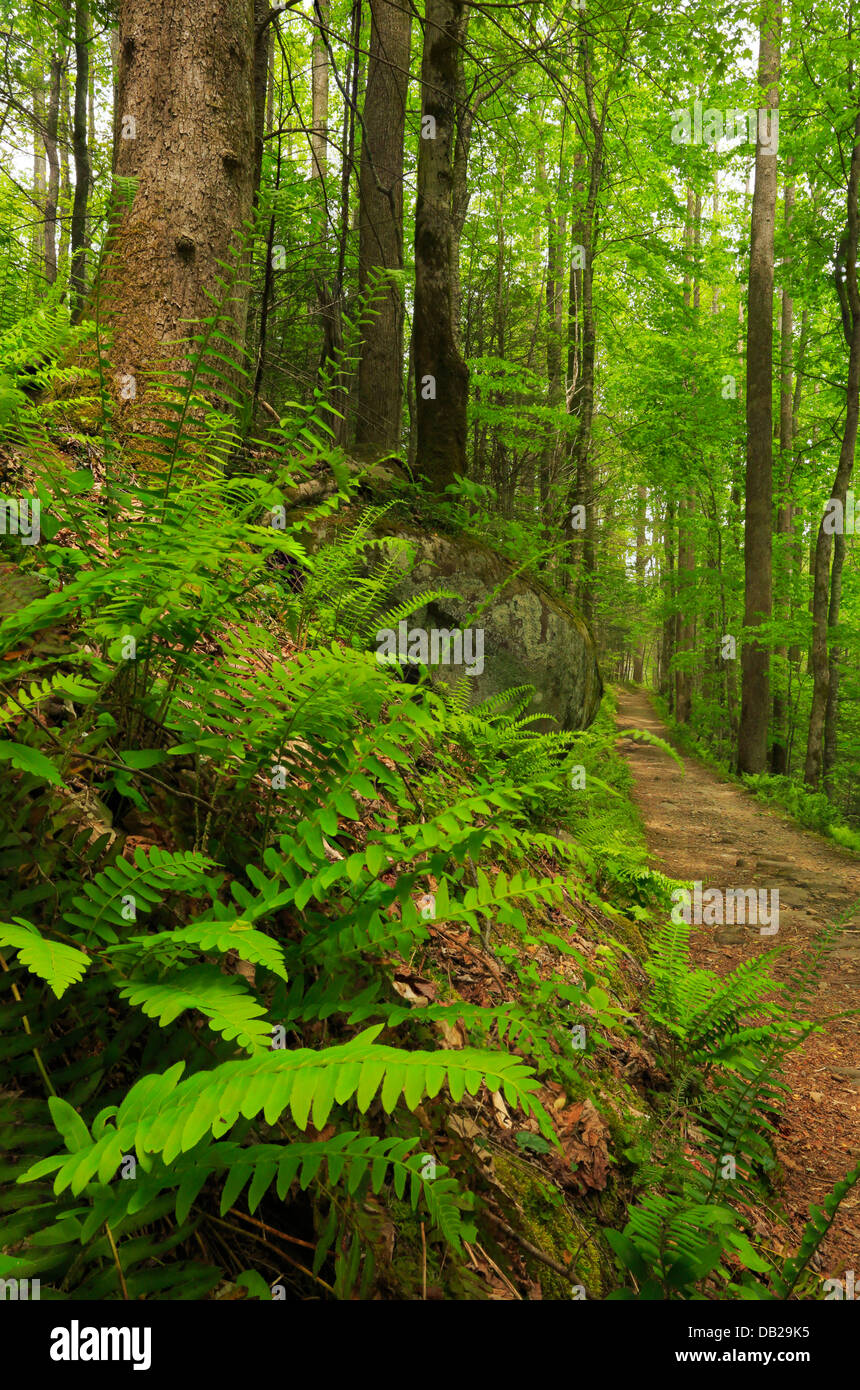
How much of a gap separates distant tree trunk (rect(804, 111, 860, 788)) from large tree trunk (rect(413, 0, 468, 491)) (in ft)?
25.5

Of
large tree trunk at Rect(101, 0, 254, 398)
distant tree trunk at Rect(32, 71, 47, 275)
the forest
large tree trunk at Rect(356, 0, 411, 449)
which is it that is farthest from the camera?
large tree trunk at Rect(356, 0, 411, 449)

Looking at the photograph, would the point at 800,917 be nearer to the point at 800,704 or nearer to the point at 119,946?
the point at 119,946

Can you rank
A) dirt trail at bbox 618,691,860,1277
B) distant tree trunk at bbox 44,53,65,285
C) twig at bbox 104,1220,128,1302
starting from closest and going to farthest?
twig at bbox 104,1220,128,1302 < dirt trail at bbox 618,691,860,1277 < distant tree trunk at bbox 44,53,65,285

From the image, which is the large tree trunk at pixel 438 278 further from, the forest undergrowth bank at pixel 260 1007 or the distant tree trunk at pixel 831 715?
the distant tree trunk at pixel 831 715

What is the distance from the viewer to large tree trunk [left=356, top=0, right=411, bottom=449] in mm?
7117

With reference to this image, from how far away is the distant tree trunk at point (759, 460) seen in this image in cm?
1284

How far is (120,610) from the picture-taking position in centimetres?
159

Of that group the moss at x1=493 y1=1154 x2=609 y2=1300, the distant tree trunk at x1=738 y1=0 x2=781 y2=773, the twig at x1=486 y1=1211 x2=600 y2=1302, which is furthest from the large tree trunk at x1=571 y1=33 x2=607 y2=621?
the twig at x1=486 y1=1211 x2=600 y2=1302

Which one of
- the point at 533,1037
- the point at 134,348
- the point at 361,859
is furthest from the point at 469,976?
the point at 134,348

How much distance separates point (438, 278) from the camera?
6254 millimetres

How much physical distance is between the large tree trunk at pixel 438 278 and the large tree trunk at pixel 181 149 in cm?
292

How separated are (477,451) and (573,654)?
24.8 ft

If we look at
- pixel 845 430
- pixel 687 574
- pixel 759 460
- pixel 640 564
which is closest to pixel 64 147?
pixel 759 460

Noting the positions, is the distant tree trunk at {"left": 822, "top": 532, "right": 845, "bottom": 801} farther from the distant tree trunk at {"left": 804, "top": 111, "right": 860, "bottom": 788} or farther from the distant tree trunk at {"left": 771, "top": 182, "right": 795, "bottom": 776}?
the distant tree trunk at {"left": 771, "top": 182, "right": 795, "bottom": 776}
